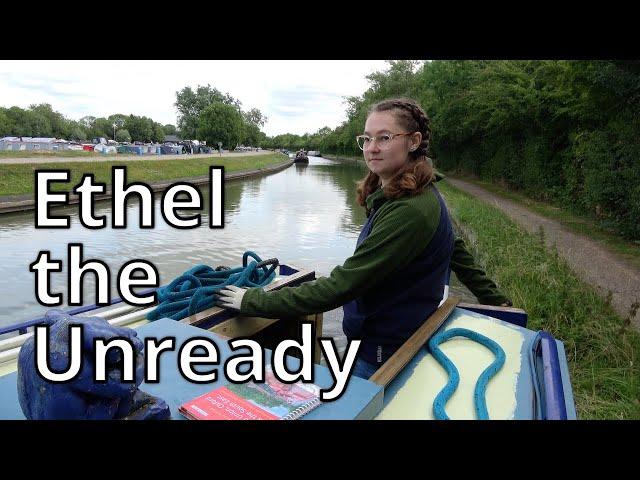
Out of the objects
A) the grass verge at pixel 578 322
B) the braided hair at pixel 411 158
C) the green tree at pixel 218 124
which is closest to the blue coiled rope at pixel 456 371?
the braided hair at pixel 411 158

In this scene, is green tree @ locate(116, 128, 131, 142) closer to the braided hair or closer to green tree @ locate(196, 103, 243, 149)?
green tree @ locate(196, 103, 243, 149)

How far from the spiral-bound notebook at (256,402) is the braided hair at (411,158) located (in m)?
0.86

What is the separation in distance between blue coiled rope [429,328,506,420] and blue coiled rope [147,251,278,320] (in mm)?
1142

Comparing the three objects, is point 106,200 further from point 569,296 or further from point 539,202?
point 569,296

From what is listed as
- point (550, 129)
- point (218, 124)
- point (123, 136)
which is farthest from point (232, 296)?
point (123, 136)

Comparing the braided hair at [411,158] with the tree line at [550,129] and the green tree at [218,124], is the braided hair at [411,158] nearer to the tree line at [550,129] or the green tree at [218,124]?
the tree line at [550,129]

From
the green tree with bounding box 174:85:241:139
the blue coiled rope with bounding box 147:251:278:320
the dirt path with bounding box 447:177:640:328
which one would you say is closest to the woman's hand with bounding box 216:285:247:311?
the blue coiled rope with bounding box 147:251:278:320

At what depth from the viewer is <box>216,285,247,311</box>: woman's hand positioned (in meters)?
2.17

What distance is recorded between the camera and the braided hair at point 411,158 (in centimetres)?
196

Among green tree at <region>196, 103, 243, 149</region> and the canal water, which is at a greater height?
green tree at <region>196, 103, 243, 149</region>

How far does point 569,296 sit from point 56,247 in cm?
968
